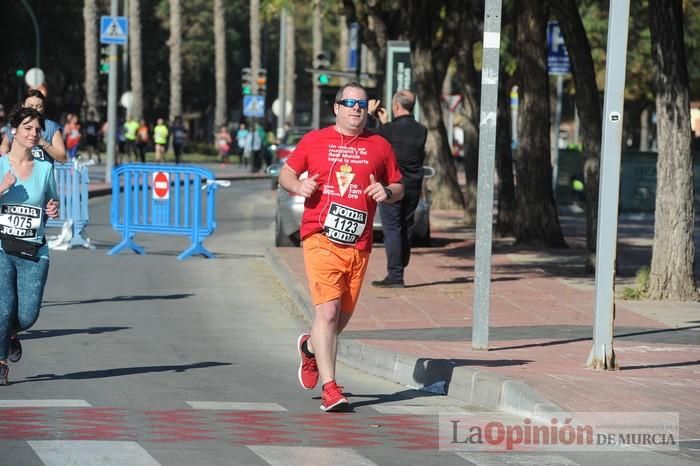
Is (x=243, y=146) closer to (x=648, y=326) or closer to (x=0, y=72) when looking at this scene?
(x=0, y=72)

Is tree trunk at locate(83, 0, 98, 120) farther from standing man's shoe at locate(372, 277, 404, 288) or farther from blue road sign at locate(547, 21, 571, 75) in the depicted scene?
standing man's shoe at locate(372, 277, 404, 288)

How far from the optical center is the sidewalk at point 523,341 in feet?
30.0

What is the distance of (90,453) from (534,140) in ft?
47.2

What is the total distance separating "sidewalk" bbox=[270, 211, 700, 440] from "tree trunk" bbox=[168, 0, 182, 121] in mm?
44616

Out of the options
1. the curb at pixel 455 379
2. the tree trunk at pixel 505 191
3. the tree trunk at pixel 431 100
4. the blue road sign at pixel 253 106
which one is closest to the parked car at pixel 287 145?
the tree trunk at pixel 431 100

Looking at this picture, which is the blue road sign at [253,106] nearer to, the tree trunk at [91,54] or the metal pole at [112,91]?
the tree trunk at [91,54]

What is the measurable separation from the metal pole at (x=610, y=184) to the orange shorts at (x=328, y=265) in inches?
86.4

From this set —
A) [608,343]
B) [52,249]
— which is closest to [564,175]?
[52,249]

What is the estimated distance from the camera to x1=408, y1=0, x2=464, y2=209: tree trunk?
26.2 metres

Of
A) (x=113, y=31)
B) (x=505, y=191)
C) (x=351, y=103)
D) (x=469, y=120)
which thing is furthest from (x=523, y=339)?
(x=113, y=31)

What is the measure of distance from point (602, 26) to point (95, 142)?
18.2 meters

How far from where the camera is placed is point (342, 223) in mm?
8656

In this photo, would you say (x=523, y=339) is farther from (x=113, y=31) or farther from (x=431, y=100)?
(x=113, y=31)

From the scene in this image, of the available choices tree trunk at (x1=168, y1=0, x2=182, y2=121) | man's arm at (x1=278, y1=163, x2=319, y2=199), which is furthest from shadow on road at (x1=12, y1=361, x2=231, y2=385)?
tree trunk at (x1=168, y1=0, x2=182, y2=121)
